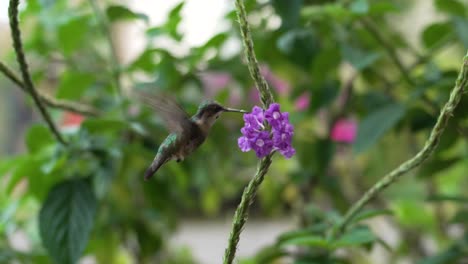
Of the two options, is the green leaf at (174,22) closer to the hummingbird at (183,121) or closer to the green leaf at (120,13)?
the green leaf at (120,13)

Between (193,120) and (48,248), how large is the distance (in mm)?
364

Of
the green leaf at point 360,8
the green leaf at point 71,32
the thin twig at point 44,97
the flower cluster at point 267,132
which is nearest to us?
the flower cluster at point 267,132

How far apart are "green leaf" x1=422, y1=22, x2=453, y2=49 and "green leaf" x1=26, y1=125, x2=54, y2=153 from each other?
546 millimetres

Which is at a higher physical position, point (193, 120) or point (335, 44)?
point (335, 44)

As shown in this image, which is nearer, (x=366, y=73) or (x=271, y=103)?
(x=271, y=103)

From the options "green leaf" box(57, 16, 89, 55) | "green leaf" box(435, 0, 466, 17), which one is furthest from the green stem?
"green leaf" box(57, 16, 89, 55)

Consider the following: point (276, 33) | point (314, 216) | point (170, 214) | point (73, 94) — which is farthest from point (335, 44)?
point (170, 214)

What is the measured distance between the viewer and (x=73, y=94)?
0.81m

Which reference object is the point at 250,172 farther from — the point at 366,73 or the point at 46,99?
the point at 46,99

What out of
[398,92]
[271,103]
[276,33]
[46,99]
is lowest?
[271,103]

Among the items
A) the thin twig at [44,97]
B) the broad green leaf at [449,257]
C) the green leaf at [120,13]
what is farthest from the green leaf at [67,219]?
the broad green leaf at [449,257]

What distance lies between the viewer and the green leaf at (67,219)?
0.62 m

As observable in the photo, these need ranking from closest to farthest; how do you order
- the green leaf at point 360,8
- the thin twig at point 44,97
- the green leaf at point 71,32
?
the thin twig at point 44,97
the green leaf at point 360,8
the green leaf at point 71,32

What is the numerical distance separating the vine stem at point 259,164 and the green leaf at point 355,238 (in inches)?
8.9
